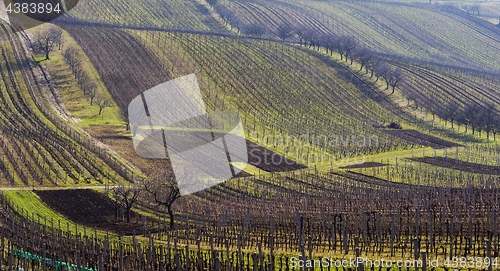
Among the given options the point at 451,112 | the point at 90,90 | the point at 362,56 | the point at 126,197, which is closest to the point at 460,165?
the point at 451,112

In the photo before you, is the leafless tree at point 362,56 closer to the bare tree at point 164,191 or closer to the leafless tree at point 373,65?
the leafless tree at point 373,65

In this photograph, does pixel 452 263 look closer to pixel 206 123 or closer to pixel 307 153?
pixel 307 153

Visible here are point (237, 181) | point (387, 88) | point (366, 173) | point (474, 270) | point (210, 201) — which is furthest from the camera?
point (387, 88)

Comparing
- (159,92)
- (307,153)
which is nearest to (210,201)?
(307,153)

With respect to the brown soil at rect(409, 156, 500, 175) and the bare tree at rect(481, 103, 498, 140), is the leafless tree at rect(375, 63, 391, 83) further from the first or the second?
the brown soil at rect(409, 156, 500, 175)

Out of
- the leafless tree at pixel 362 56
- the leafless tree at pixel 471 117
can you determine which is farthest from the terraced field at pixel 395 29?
the leafless tree at pixel 471 117
